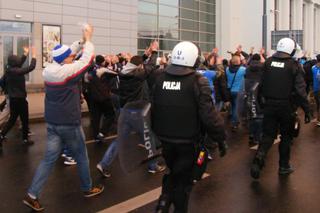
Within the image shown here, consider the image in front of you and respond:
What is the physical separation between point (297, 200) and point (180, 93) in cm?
240

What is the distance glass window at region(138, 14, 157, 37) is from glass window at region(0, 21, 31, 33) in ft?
25.7

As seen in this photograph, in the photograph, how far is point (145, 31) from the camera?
91.7 feet

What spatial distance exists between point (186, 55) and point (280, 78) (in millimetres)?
2635

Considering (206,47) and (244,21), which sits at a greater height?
(244,21)

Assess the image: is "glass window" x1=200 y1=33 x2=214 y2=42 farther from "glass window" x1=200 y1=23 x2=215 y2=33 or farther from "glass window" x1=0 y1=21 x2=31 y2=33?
"glass window" x1=0 y1=21 x2=31 y2=33

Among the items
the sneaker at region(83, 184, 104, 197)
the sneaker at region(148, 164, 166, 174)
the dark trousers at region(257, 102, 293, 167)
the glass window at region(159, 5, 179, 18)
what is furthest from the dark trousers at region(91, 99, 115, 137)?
the glass window at region(159, 5, 179, 18)

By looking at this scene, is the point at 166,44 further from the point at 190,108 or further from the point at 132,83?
the point at 190,108

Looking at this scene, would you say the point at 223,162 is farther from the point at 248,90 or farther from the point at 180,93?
the point at 180,93

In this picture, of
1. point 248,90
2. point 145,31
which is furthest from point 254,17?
point 248,90

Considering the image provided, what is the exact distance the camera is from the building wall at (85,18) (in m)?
20.9

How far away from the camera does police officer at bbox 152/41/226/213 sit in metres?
4.10

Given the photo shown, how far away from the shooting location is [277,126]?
21.7 ft

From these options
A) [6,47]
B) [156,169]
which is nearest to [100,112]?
[156,169]

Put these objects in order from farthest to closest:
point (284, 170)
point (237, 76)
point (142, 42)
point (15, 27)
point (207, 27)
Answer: point (207, 27) < point (142, 42) < point (15, 27) < point (237, 76) < point (284, 170)
